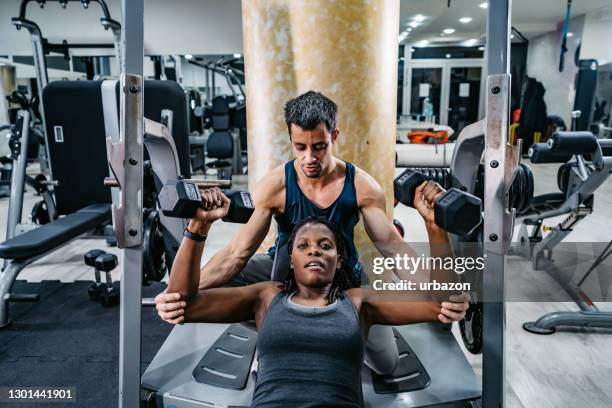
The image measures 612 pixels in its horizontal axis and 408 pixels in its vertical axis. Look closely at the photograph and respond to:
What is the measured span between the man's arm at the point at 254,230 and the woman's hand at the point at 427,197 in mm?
539

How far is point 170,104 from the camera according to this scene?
9.68ft

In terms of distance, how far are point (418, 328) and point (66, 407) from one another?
1376mm

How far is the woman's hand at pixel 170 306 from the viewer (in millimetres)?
1171

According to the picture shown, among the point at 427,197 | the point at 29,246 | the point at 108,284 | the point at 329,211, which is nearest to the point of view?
the point at 427,197

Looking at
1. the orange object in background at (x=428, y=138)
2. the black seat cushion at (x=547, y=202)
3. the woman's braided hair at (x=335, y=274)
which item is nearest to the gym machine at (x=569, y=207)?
the black seat cushion at (x=547, y=202)

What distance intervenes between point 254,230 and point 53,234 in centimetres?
139

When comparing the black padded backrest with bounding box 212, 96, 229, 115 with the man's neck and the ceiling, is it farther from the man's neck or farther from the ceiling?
the man's neck

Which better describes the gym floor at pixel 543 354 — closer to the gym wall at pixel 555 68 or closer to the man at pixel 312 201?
the man at pixel 312 201

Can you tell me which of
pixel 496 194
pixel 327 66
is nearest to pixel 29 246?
pixel 327 66

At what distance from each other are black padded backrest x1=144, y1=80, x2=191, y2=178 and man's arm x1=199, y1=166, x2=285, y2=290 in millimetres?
1483

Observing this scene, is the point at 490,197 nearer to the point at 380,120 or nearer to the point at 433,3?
the point at 380,120

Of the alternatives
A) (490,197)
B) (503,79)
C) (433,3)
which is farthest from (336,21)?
(433,3)

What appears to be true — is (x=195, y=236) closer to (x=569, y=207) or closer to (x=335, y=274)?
(x=335, y=274)

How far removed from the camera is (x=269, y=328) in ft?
3.81
